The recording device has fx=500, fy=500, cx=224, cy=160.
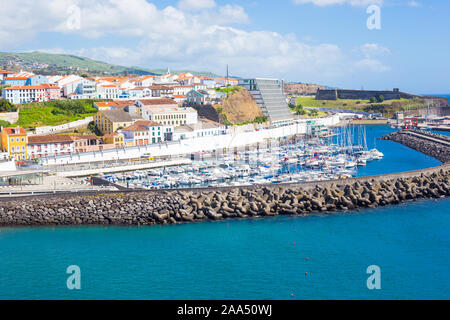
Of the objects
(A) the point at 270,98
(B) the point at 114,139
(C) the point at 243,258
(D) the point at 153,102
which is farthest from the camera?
(A) the point at 270,98

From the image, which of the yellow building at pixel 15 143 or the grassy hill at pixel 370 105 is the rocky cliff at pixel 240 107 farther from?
the grassy hill at pixel 370 105

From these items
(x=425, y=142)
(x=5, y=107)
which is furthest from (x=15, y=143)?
(x=425, y=142)

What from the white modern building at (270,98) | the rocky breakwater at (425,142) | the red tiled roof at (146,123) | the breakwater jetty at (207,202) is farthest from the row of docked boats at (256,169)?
the white modern building at (270,98)

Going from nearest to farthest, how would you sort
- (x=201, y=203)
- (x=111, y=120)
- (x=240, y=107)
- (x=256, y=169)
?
(x=201, y=203) < (x=256, y=169) < (x=111, y=120) < (x=240, y=107)

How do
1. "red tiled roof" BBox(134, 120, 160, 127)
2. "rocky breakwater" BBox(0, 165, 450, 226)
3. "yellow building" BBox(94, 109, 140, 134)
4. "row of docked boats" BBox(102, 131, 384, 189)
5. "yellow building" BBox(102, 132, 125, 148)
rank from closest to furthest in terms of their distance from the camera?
"rocky breakwater" BBox(0, 165, 450, 226)
"row of docked boats" BBox(102, 131, 384, 189)
"yellow building" BBox(102, 132, 125, 148)
"yellow building" BBox(94, 109, 140, 134)
"red tiled roof" BBox(134, 120, 160, 127)

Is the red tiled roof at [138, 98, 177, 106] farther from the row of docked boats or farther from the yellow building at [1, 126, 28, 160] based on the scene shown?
the yellow building at [1, 126, 28, 160]

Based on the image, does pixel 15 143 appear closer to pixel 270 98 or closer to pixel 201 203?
pixel 201 203

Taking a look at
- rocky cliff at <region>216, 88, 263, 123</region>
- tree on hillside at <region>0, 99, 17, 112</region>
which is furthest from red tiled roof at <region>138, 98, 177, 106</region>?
tree on hillside at <region>0, 99, 17, 112</region>
